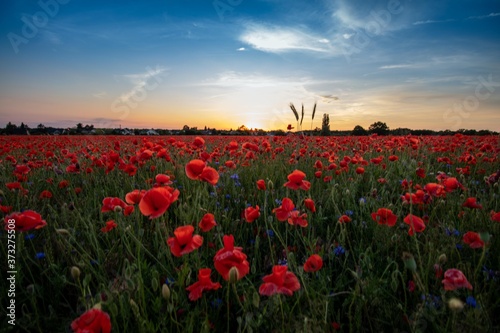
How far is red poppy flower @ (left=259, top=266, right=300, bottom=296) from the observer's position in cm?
113

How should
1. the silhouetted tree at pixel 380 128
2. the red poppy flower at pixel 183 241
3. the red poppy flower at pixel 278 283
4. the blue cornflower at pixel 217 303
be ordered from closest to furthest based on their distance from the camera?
1. the red poppy flower at pixel 278 283
2. the red poppy flower at pixel 183 241
3. the blue cornflower at pixel 217 303
4. the silhouetted tree at pixel 380 128

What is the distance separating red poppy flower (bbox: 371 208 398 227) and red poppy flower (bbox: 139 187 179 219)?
50.1 inches

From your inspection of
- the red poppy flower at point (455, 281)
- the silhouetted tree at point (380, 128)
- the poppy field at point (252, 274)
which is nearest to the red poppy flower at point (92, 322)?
the poppy field at point (252, 274)

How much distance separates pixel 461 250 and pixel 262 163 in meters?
3.11

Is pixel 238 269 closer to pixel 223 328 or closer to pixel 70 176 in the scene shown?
pixel 223 328

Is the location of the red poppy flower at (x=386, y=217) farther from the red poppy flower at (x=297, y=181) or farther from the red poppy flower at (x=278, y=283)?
the red poppy flower at (x=278, y=283)

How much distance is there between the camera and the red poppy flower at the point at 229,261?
1173 millimetres

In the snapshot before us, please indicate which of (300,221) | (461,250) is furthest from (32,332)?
(461,250)

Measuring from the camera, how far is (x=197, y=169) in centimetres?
183

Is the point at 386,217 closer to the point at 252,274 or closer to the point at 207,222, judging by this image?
the point at 252,274

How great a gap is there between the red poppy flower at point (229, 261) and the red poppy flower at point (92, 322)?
409 millimetres

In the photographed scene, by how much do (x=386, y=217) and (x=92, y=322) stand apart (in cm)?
164

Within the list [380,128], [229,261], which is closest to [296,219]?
[229,261]

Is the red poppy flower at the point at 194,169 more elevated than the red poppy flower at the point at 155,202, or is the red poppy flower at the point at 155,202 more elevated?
the red poppy flower at the point at 194,169
